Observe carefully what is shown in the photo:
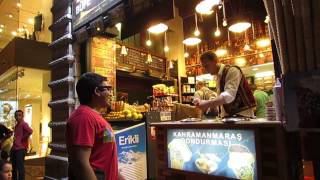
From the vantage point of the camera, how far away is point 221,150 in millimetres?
2908

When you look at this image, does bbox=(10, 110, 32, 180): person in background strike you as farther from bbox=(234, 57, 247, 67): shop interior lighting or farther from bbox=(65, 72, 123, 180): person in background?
bbox=(234, 57, 247, 67): shop interior lighting

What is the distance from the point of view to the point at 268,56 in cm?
817

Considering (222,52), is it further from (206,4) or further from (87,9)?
(87,9)

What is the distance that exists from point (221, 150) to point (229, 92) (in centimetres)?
78

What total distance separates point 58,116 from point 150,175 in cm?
201

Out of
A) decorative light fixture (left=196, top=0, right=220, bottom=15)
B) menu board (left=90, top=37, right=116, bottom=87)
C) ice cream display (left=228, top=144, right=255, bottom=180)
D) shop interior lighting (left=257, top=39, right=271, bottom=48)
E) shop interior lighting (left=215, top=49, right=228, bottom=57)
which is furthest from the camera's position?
shop interior lighting (left=215, top=49, right=228, bottom=57)

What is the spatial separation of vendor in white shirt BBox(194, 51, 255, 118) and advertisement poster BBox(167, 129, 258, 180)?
0.45 meters

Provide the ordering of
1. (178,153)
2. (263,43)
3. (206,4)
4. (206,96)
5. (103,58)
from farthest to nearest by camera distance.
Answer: (263,43) → (206,96) → (206,4) → (103,58) → (178,153)

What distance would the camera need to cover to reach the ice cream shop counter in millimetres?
2512

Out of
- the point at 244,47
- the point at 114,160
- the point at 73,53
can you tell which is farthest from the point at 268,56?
the point at 114,160

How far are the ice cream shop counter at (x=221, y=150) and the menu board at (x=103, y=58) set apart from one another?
1594mm

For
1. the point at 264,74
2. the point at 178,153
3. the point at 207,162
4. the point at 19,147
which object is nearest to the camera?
the point at 207,162

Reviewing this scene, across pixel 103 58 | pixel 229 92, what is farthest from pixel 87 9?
pixel 229 92

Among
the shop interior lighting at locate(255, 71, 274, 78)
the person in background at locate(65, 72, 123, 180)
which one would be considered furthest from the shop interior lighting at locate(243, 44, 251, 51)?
the person in background at locate(65, 72, 123, 180)
